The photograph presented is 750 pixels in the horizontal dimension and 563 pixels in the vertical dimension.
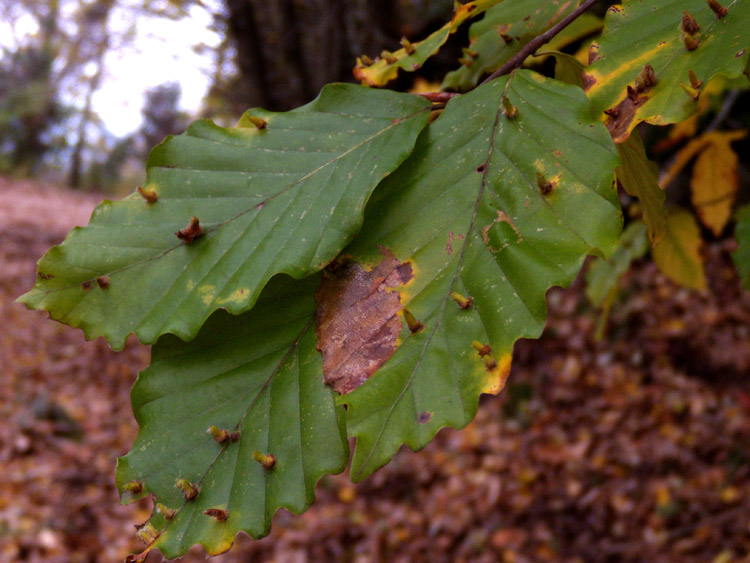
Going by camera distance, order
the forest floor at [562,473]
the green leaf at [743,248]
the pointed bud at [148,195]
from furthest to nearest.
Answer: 1. the forest floor at [562,473]
2. the green leaf at [743,248]
3. the pointed bud at [148,195]

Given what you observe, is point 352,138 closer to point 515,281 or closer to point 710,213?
point 515,281

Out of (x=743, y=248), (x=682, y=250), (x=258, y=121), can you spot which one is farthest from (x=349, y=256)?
(x=682, y=250)

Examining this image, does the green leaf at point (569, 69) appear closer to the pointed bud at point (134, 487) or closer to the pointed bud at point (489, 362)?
the pointed bud at point (489, 362)

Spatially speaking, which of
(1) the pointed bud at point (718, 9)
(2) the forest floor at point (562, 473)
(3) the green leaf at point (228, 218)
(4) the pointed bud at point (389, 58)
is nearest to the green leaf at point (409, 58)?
(4) the pointed bud at point (389, 58)

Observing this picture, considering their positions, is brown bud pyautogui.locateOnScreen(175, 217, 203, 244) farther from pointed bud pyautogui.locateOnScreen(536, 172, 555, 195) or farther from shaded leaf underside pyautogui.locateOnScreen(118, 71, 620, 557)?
pointed bud pyautogui.locateOnScreen(536, 172, 555, 195)

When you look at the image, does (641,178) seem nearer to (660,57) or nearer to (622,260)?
(660,57)

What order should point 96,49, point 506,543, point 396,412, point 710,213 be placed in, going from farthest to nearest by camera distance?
1. point 96,49
2. point 506,543
3. point 710,213
4. point 396,412

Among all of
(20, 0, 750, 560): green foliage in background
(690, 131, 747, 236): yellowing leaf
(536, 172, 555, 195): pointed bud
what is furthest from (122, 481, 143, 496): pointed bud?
(690, 131, 747, 236): yellowing leaf

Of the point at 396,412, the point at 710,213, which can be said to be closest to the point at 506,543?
the point at 710,213
